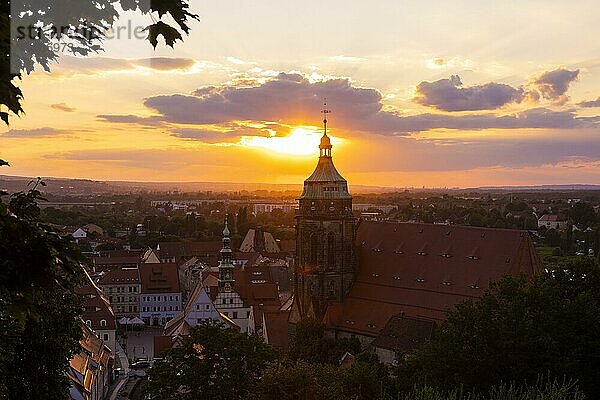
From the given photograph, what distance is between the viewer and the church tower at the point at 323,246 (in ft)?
132

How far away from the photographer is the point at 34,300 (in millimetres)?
5078

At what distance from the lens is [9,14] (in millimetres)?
4969

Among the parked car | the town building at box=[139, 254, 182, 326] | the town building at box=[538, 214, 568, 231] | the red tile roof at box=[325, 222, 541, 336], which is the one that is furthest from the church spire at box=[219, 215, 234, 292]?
the town building at box=[538, 214, 568, 231]

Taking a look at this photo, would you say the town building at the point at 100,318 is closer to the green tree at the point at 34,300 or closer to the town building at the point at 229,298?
the town building at the point at 229,298

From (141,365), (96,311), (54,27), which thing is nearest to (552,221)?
(96,311)

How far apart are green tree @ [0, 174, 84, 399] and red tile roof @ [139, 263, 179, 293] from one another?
51.9 metres

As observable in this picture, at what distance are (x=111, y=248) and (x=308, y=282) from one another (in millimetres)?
60564

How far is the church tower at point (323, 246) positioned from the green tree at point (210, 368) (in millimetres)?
18758

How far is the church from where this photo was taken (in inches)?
1436

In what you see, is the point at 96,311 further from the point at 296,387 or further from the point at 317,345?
the point at 296,387

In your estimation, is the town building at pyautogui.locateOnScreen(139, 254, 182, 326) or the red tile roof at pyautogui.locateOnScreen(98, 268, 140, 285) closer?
the town building at pyautogui.locateOnScreen(139, 254, 182, 326)

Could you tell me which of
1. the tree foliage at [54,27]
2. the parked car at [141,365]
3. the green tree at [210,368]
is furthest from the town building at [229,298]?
the tree foliage at [54,27]

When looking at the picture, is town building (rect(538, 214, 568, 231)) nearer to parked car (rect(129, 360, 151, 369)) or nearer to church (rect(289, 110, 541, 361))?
church (rect(289, 110, 541, 361))

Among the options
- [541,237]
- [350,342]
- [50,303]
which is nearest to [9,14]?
[50,303]
